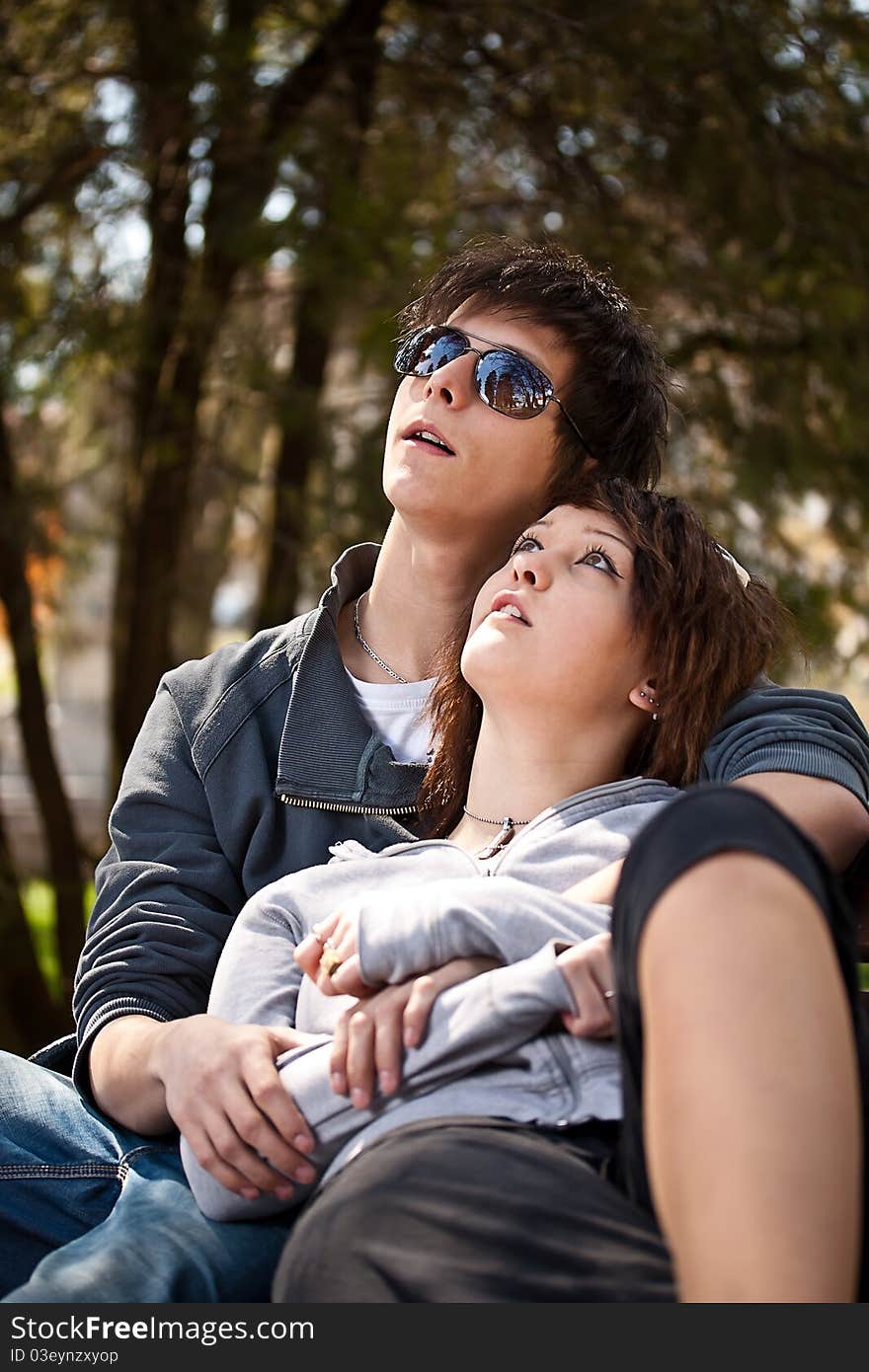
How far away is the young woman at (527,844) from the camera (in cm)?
172

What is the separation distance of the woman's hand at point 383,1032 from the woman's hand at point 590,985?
15 centimetres

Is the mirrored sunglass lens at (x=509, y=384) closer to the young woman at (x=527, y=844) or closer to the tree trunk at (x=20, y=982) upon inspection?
the young woman at (x=527, y=844)

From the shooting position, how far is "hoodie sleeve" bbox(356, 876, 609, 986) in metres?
1.77

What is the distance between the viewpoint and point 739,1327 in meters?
1.30

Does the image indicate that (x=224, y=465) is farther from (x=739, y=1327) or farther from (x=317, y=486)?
(x=739, y=1327)

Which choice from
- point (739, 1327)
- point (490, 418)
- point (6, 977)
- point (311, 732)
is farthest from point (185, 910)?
point (6, 977)

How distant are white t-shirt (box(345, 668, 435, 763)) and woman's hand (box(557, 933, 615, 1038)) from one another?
0.86 m

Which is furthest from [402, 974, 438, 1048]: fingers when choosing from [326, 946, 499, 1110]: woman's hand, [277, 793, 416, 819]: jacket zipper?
[277, 793, 416, 819]: jacket zipper

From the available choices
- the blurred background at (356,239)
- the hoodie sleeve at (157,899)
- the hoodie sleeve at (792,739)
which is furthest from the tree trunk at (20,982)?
the hoodie sleeve at (792,739)

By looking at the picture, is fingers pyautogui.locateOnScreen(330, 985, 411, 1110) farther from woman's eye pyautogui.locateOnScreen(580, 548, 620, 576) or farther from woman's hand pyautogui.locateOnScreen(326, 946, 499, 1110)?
woman's eye pyautogui.locateOnScreen(580, 548, 620, 576)

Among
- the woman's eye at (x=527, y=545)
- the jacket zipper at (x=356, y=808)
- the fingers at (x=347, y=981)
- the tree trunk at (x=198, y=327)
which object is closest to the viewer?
the fingers at (x=347, y=981)

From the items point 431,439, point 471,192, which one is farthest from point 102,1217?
point 471,192

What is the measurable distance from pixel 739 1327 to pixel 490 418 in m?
1.65

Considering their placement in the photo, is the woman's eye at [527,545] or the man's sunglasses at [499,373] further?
the man's sunglasses at [499,373]
